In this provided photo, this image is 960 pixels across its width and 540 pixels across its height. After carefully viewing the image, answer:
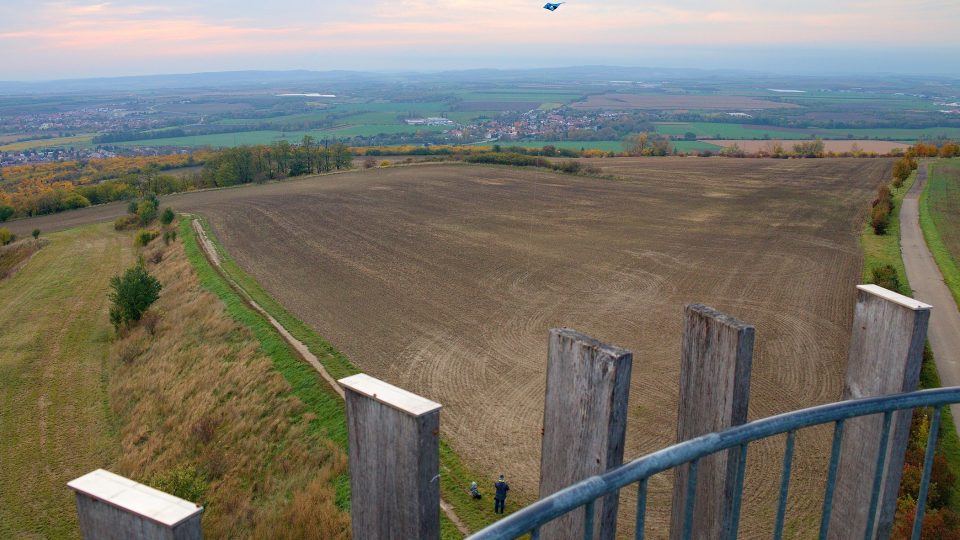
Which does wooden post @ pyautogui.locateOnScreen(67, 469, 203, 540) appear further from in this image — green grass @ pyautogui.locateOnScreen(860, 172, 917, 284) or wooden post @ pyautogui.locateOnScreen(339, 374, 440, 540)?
green grass @ pyautogui.locateOnScreen(860, 172, 917, 284)

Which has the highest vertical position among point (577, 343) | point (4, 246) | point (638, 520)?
point (577, 343)

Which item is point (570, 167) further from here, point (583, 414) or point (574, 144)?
point (583, 414)

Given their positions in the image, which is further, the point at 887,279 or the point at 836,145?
the point at 836,145

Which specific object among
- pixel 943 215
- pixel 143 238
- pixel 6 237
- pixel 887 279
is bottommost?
pixel 6 237

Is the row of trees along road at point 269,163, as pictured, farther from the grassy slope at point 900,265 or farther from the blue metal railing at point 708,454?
the blue metal railing at point 708,454

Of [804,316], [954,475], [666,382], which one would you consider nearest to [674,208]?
[804,316]

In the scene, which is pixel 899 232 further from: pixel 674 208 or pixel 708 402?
pixel 708 402

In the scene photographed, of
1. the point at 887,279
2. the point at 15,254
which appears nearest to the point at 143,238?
the point at 15,254
